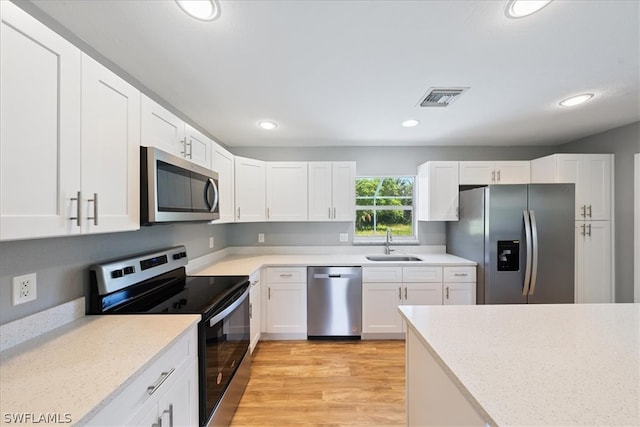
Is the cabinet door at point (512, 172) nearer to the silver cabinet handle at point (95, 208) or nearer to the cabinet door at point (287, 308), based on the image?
the cabinet door at point (287, 308)

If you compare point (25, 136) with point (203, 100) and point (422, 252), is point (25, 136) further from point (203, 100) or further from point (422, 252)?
point (422, 252)

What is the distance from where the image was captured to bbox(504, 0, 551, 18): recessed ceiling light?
1159 millimetres

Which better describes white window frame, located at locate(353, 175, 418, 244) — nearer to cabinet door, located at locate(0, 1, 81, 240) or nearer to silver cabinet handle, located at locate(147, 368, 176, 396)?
silver cabinet handle, located at locate(147, 368, 176, 396)

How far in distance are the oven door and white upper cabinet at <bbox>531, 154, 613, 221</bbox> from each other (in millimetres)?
3741

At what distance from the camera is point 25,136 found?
0.81 m

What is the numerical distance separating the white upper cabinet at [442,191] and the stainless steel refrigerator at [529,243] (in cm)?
59

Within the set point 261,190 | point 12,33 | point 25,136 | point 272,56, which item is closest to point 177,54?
point 272,56

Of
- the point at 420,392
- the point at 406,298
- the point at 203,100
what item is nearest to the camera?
the point at 420,392

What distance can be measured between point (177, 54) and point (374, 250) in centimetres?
305

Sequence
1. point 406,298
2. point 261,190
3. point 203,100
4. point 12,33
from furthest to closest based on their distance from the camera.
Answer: point 261,190 → point 406,298 → point 203,100 → point 12,33

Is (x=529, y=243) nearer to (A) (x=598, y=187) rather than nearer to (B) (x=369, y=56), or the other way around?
(A) (x=598, y=187)

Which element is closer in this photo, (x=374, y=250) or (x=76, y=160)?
(x=76, y=160)

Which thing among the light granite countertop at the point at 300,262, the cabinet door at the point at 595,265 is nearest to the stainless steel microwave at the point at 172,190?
the light granite countertop at the point at 300,262

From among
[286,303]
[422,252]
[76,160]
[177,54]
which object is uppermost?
[177,54]
